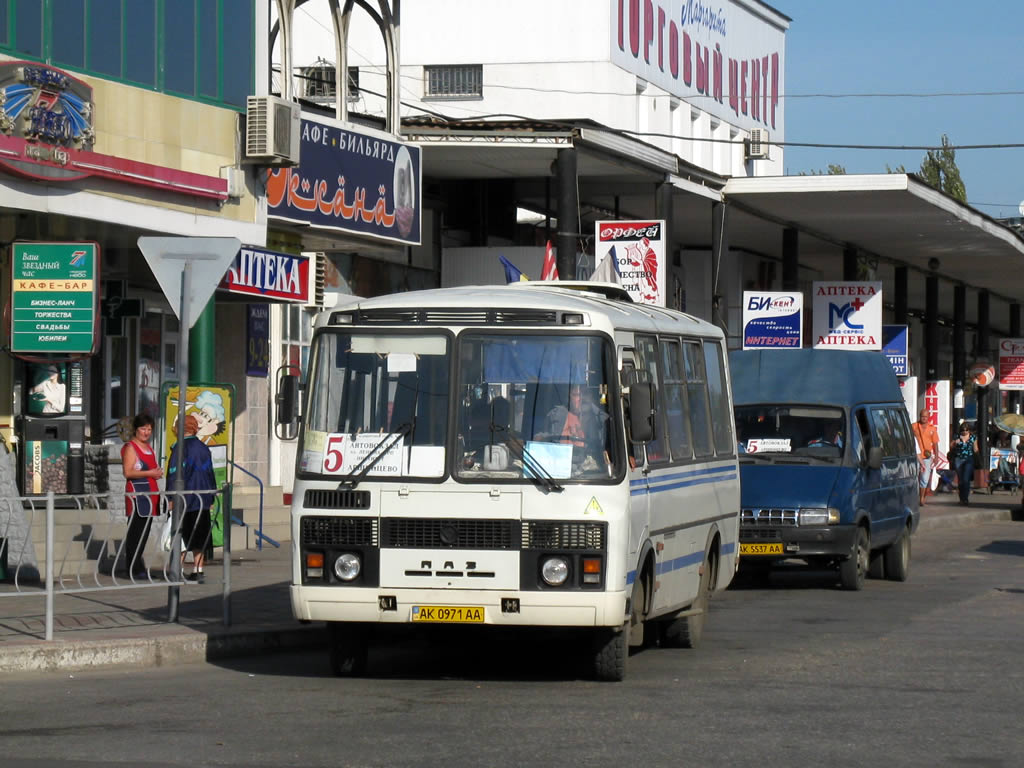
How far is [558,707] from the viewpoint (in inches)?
398

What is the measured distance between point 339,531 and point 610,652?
189 cm

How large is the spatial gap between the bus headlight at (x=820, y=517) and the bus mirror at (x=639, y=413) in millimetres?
7452

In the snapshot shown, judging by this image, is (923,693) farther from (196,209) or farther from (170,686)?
(196,209)

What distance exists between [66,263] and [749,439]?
750 centimetres

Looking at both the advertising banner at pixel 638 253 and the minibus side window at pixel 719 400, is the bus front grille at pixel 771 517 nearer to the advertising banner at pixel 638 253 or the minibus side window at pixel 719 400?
the minibus side window at pixel 719 400

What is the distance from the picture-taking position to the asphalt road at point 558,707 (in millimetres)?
8508

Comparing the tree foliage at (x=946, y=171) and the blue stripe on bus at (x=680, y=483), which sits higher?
the tree foliage at (x=946, y=171)

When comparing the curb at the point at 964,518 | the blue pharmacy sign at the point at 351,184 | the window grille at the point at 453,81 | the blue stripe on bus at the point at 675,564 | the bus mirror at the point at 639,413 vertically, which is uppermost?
the window grille at the point at 453,81

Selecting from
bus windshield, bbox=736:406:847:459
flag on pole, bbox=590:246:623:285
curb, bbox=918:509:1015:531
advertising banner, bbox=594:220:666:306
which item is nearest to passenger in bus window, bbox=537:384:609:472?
bus windshield, bbox=736:406:847:459

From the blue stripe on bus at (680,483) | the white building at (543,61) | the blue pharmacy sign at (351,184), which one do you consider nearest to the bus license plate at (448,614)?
the blue stripe on bus at (680,483)

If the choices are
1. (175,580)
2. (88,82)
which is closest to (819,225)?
(88,82)

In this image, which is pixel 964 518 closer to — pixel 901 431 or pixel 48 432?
pixel 901 431

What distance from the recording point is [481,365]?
1123 centimetres

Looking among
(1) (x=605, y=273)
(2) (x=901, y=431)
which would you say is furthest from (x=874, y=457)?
(1) (x=605, y=273)
